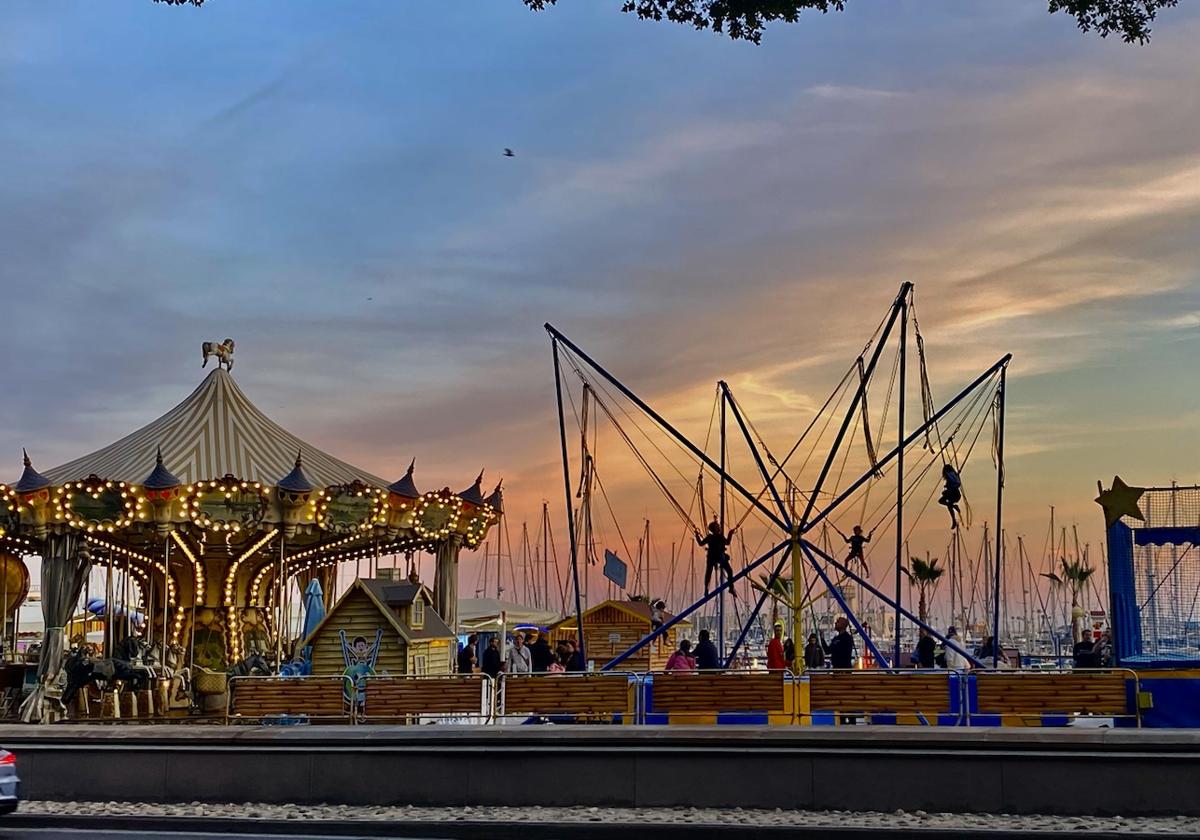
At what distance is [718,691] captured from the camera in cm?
1727

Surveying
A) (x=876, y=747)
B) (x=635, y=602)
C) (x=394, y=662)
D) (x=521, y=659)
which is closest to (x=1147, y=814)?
(x=876, y=747)

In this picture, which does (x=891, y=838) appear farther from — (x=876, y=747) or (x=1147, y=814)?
(x=1147, y=814)

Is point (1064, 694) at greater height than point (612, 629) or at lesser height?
greater

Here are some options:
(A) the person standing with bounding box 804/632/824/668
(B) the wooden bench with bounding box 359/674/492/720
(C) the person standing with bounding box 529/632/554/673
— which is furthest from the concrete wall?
(A) the person standing with bounding box 804/632/824/668

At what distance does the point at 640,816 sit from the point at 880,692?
20.1 feet

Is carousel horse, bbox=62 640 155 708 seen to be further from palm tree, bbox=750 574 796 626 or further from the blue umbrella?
palm tree, bbox=750 574 796 626

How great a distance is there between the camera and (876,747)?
11562mm

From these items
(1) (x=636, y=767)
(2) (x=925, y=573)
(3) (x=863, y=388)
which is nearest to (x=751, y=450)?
(3) (x=863, y=388)

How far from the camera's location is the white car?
38.2ft

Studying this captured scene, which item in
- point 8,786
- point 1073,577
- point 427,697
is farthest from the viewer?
point 1073,577

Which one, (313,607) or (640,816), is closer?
(640,816)

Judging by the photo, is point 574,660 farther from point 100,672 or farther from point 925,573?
point 925,573

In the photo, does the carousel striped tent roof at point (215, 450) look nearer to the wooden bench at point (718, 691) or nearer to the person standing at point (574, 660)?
the person standing at point (574, 660)

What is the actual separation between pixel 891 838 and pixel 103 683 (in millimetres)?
20212
